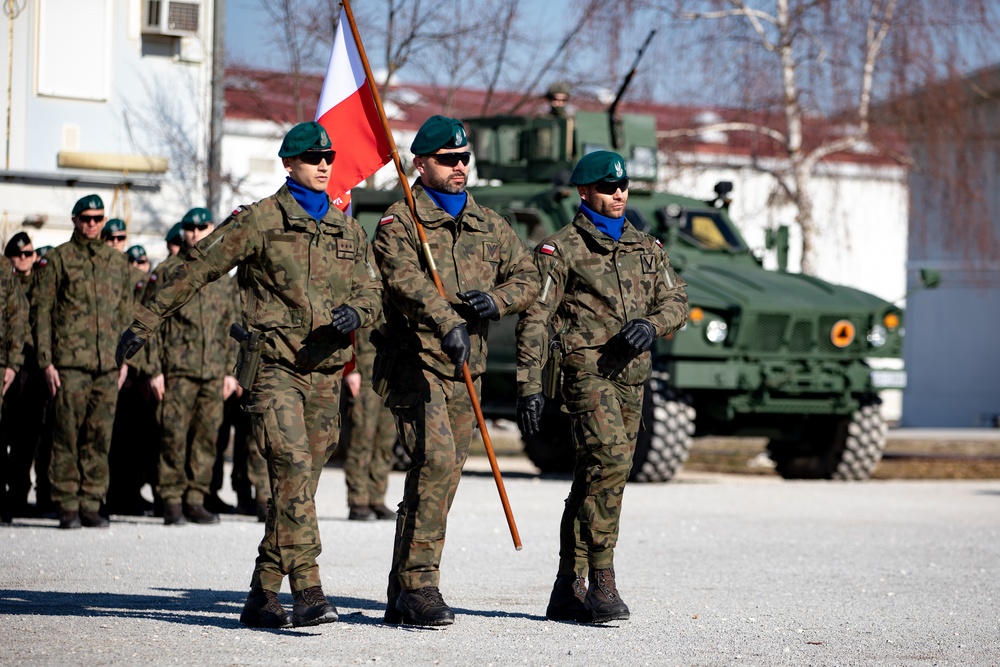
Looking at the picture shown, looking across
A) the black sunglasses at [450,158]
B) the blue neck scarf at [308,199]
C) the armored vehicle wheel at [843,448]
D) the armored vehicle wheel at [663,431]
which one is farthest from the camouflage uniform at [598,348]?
the armored vehicle wheel at [843,448]

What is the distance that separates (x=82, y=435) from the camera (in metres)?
9.51

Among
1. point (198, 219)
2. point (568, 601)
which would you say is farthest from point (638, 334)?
point (198, 219)

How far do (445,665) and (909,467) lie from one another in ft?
42.9

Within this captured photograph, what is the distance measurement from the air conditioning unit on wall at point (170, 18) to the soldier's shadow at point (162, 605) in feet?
39.4

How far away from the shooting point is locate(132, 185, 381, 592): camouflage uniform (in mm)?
5977

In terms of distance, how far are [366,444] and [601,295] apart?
14.0ft

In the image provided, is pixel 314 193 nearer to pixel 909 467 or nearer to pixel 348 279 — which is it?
pixel 348 279

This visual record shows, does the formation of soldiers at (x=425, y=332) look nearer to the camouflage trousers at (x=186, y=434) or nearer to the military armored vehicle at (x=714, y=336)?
the camouflage trousers at (x=186, y=434)

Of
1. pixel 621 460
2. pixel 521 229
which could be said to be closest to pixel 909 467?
pixel 521 229

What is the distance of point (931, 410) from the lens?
31.1 meters

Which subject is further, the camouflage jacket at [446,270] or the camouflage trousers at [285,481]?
the camouflage jacket at [446,270]

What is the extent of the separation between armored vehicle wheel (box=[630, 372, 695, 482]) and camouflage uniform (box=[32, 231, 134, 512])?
4.89 meters

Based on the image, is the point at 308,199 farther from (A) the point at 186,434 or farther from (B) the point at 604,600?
(A) the point at 186,434

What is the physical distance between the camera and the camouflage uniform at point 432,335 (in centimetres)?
607
